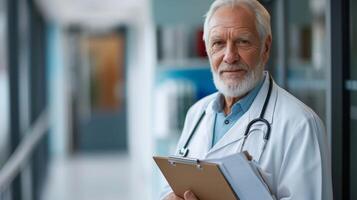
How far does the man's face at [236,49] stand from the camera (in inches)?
57.3

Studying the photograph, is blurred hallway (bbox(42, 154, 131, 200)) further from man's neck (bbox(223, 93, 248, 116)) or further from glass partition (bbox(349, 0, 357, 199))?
man's neck (bbox(223, 93, 248, 116))

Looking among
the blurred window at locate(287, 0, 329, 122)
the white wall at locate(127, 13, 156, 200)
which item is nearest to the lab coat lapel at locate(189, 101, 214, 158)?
the blurred window at locate(287, 0, 329, 122)

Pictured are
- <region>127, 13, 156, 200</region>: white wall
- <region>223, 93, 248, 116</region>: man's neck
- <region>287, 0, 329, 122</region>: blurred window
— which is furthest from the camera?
<region>127, 13, 156, 200</region>: white wall

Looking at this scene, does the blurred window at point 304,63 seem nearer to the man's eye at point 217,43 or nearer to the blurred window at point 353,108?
the blurred window at point 353,108

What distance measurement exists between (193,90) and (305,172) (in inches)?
111

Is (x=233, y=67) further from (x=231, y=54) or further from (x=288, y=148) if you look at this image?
(x=288, y=148)

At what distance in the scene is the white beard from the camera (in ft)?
4.86

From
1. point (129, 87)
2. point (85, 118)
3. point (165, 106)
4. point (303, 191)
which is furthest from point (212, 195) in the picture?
point (85, 118)

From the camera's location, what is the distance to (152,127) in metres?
4.16

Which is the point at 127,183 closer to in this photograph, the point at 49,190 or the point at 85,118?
the point at 49,190

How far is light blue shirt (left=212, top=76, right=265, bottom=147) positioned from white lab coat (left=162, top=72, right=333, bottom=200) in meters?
0.03

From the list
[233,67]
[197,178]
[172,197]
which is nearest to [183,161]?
[197,178]

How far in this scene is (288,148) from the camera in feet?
4.50

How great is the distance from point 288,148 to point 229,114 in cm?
24
